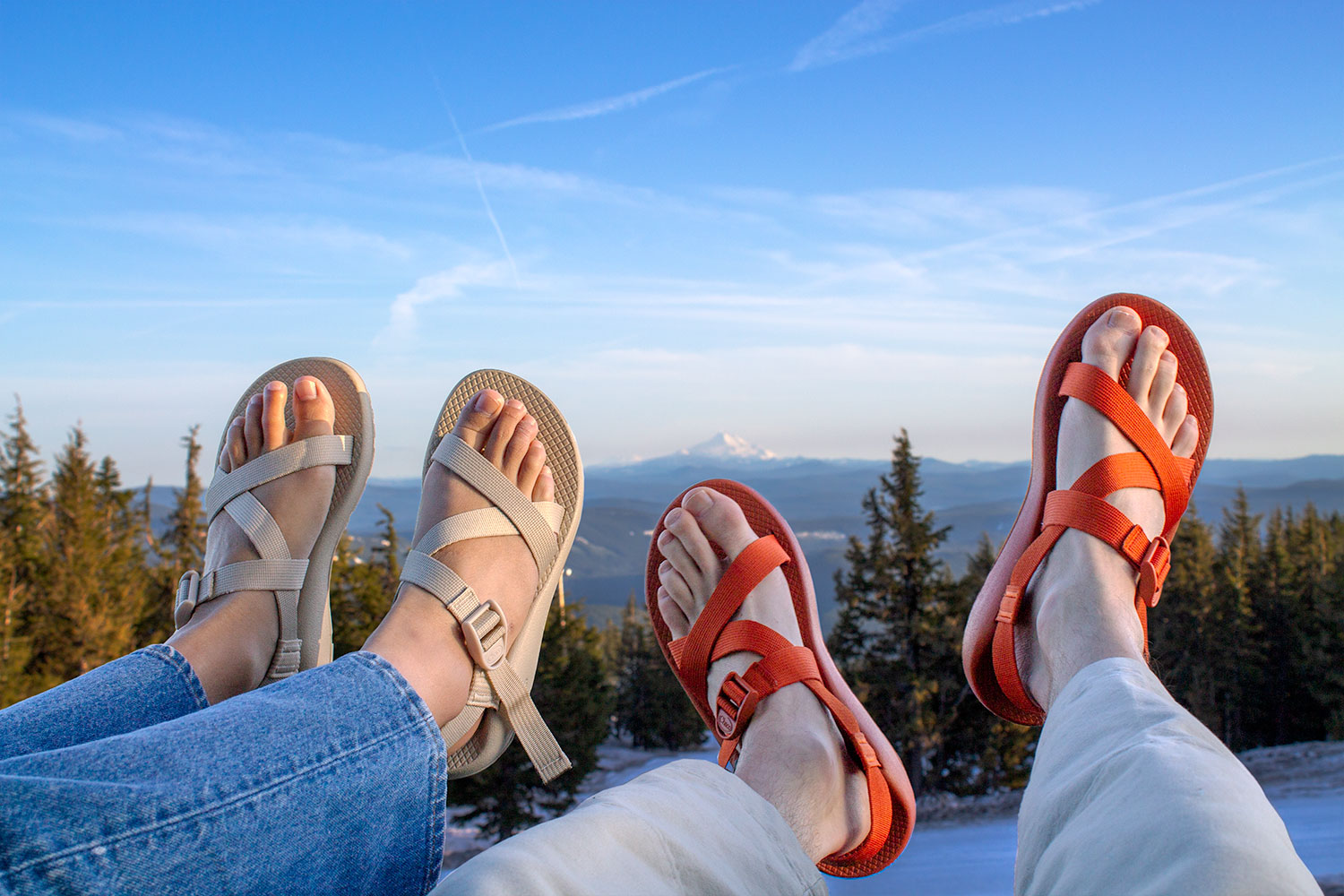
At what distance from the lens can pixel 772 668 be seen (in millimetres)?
2811

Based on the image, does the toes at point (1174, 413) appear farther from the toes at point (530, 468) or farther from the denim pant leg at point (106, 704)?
the denim pant leg at point (106, 704)

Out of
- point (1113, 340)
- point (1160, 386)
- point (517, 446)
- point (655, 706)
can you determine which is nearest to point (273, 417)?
point (517, 446)

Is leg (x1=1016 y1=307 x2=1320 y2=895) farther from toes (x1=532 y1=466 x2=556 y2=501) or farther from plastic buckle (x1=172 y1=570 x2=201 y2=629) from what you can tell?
plastic buckle (x1=172 y1=570 x2=201 y2=629)

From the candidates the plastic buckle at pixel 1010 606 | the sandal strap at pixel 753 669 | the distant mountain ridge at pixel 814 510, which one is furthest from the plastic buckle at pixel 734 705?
the distant mountain ridge at pixel 814 510

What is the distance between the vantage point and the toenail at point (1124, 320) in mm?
3068

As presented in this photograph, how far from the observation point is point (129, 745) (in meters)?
1.17

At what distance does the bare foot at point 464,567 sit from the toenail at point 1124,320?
7.37ft

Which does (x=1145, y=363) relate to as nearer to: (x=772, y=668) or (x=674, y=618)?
(x=772, y=668)

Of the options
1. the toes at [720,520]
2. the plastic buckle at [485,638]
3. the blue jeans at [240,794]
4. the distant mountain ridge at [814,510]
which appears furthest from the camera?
the distant mountain ridge at [814,510]

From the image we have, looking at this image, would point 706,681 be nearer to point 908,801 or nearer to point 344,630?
point 908,801

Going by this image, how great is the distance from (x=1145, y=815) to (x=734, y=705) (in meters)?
1.83

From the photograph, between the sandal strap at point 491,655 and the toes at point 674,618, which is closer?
the sandal strap at point 491,655

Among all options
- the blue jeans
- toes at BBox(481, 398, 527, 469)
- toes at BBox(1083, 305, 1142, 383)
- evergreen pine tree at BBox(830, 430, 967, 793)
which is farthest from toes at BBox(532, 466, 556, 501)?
Result: evergreen pine tree at BBox(830, 430, 967, 793)

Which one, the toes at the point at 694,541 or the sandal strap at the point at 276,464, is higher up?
the sandal strap at the point at 276,464
